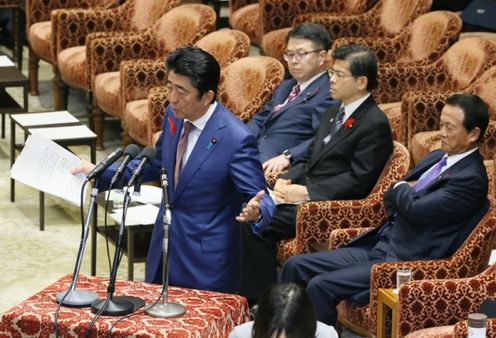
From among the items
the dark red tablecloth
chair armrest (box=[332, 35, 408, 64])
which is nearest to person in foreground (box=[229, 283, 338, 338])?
the dark red tablecloth

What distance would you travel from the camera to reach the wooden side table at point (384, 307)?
5398mm

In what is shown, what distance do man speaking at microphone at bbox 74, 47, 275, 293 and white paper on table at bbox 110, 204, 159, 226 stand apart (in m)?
1.30

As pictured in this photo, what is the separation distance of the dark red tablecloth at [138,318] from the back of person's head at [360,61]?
191 centimetres

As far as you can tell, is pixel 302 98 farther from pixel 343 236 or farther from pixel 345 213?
pixel 343 236

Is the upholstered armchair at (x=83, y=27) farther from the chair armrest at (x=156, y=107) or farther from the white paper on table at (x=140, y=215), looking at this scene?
the white paper on table at (x=140, y=215)

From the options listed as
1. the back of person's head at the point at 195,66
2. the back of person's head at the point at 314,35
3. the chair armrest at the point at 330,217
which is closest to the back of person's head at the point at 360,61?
the chair armrest at the point at 330,217

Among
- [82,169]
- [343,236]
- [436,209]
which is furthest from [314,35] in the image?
[82,169]

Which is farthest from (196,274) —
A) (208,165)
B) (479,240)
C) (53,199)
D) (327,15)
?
(327,15)

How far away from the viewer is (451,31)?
8492 mm

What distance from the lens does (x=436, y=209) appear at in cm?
559

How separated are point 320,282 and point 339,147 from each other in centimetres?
93

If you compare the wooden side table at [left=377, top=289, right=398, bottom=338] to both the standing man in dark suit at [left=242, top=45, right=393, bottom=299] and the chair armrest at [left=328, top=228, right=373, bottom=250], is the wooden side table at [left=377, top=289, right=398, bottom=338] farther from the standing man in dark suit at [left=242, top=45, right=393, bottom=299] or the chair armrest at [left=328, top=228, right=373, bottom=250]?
the standing man in dark suit at [left=242, top=45, right=393, bottom=299]

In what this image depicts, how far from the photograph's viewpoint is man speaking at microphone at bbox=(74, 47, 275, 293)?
4965 mm

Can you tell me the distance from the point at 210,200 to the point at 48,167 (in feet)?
2.02
